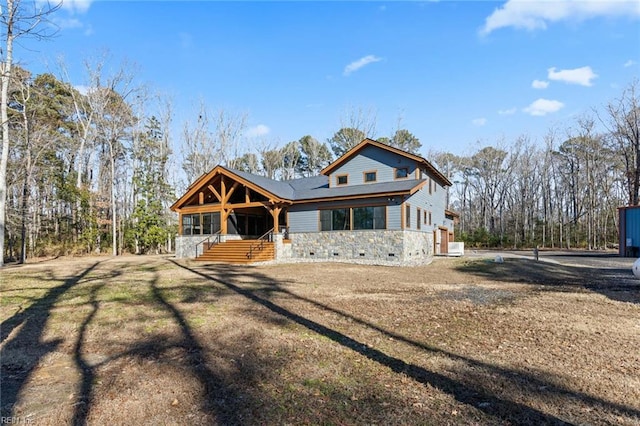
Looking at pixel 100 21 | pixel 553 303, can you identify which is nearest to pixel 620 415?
pixel 553 303

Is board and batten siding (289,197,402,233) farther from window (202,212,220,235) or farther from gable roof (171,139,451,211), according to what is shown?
window (202,212,220,235)

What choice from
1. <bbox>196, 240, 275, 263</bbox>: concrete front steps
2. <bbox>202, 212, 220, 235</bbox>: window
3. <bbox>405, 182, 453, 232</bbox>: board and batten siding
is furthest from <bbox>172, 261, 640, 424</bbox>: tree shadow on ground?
<bbox>202, 212, 220, 235</bbox>: window

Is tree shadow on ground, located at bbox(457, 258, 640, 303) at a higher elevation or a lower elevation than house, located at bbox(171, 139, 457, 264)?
lower

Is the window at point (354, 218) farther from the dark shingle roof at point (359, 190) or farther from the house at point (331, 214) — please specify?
the dark shingle roof at point (359, 190)

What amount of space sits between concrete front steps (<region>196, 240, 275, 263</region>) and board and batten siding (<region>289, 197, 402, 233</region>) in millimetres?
2009

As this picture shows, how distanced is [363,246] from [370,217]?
59.1 inches

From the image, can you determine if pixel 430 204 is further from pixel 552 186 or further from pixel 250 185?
pixel 552 186

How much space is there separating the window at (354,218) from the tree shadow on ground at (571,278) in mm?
4364

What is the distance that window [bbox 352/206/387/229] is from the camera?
663 inches

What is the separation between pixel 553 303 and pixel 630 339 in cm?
257

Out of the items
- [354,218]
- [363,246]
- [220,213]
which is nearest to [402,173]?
[354,218]

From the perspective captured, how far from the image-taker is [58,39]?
363 inches

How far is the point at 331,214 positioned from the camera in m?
18.2

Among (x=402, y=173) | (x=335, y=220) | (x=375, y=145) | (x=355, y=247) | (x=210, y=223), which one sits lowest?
(x=355, y=247)
